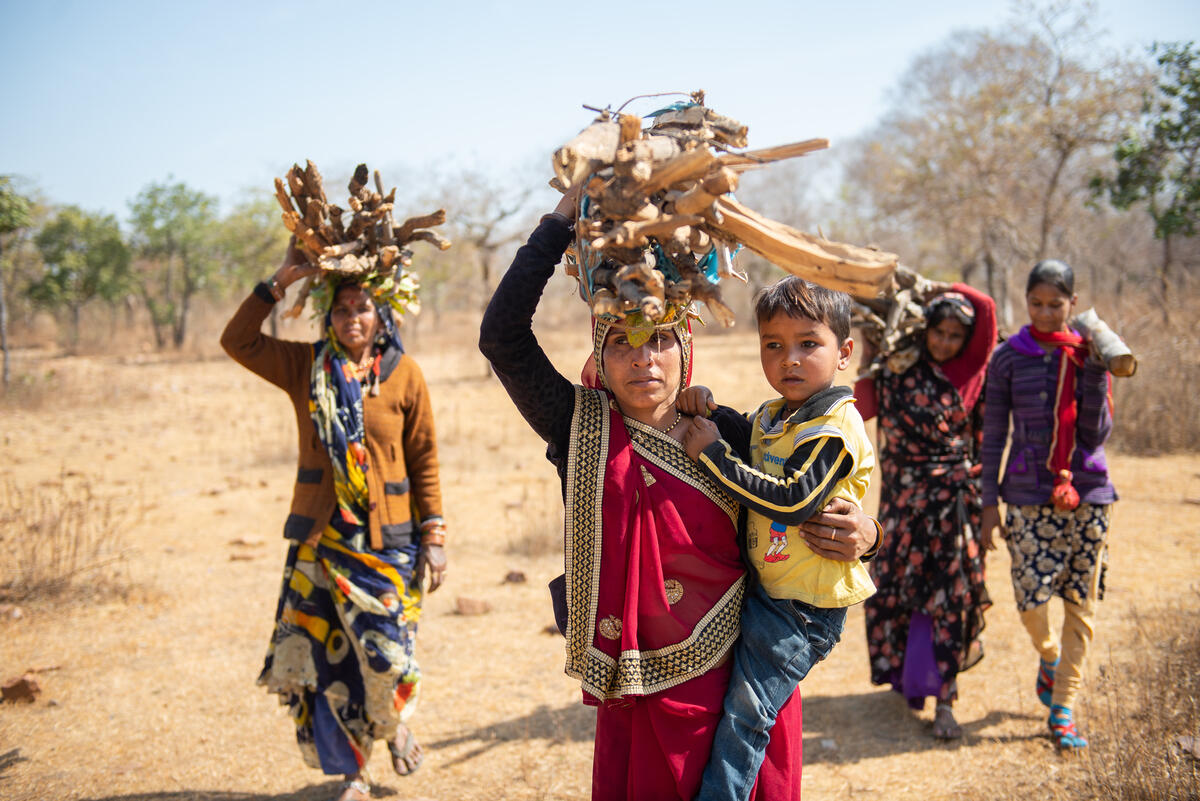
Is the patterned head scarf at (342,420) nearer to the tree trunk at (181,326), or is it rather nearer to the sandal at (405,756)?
the sandal at (405,756)

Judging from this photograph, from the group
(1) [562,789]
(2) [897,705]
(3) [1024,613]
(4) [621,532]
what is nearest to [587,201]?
(4) [621,532]

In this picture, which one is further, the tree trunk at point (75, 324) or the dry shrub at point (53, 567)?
the tree trunk at point (75, 324)

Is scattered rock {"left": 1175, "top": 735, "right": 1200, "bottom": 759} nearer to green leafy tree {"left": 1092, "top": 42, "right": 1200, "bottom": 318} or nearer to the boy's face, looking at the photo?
the boy's face

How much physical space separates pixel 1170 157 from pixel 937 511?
12532 mm

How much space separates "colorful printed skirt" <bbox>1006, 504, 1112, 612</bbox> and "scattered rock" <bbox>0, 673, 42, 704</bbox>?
5.28m

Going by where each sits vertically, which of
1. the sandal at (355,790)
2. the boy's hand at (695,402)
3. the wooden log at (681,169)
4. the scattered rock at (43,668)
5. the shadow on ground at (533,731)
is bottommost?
the shadow on ground at (533,731)

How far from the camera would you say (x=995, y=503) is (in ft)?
13.7

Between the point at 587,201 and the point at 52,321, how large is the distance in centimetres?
3588

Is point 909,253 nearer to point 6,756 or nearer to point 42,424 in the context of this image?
point 42,424

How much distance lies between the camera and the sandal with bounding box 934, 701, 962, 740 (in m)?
4.14

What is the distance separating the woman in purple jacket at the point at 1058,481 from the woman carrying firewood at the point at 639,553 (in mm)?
2411

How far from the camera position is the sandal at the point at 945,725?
4.14m

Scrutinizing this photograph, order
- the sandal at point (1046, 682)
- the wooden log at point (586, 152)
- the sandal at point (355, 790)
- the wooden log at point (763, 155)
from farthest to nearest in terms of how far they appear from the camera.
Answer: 1. the sandal at point (1046, 682)
2. the sandal at point (355, 790)
3. the wooden log at point (763, 155)
4. the wooden log at point (586, 152)

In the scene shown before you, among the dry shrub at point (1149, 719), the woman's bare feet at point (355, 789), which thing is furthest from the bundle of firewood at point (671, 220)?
the woman's bare feet at point (355, 789)
